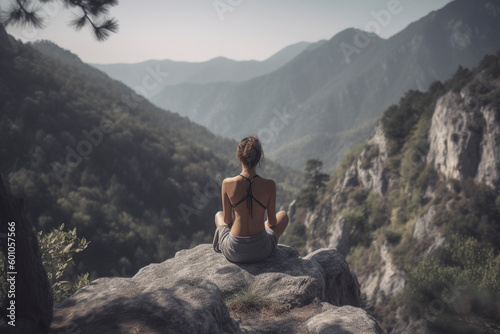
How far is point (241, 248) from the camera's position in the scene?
6.27 metres

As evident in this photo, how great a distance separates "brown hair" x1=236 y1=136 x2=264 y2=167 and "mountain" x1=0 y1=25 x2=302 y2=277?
2086 inches

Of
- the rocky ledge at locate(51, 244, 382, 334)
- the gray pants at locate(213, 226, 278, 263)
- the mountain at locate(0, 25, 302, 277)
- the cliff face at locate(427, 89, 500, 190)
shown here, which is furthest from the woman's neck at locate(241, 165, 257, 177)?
the mountain at locate(0, 25, 302, 277)

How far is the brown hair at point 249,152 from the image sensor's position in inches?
229

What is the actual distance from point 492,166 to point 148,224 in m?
72.4

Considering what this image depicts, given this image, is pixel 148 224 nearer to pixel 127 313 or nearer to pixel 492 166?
pixel 492 166

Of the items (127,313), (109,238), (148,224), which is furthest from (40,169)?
(127,313)

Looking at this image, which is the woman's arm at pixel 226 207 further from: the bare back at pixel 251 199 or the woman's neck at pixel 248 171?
the woman's neck at pixel 248 171

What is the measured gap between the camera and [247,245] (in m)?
6.20

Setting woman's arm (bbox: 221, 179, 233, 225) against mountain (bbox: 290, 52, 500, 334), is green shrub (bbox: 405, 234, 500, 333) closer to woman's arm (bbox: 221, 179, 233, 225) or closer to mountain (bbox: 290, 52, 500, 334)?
mountain (bbox: 290, 52, 500, 334)

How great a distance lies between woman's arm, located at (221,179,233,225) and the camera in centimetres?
610

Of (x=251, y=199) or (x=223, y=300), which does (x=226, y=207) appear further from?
(x=223, y=300)

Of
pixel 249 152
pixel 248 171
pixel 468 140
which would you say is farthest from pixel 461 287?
pixel 249 152

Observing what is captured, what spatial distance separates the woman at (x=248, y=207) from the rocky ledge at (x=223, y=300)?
→ 0.49 m

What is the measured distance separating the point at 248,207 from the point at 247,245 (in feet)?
2.73
